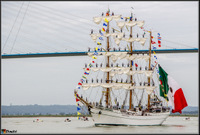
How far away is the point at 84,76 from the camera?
55938 mm

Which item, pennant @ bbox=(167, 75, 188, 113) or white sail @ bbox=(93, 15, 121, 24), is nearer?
white sail @ bbox=(93, 15, 121, 24)

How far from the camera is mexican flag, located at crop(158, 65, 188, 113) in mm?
60094

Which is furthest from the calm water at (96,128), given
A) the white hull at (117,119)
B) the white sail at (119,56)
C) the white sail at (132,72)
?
the white sail at (119,56)

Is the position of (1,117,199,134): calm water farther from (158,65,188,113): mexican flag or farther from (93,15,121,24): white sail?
(93,15,121,24): white sail

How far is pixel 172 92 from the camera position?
60094 mm

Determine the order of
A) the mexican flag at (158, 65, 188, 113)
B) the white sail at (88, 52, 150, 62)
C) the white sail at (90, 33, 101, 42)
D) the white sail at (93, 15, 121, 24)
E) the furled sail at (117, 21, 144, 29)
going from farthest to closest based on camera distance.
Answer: the mexican flag at (158, 65, 188, 113) → the furled sail at (117, 21, 144, 29) → the white sail at (90, 33, 101, 42) → the white sail at (88, 52, 150, 62) → the white sail at (93, 15, 121, 24)

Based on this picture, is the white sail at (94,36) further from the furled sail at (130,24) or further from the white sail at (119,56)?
the furled sail at (130,24)

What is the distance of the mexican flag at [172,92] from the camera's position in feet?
197

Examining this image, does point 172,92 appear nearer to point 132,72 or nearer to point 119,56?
point 132,72

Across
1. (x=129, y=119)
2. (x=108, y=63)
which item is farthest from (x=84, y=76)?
(x=129, y=119)

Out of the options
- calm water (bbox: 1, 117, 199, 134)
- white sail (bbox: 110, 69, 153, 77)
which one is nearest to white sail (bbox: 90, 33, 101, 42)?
white sail (bbox: 110, 69, 153, 77)

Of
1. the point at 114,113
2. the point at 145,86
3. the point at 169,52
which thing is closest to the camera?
the point at 114,113

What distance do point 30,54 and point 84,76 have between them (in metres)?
31.7

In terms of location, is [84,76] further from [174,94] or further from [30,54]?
[30,54]
